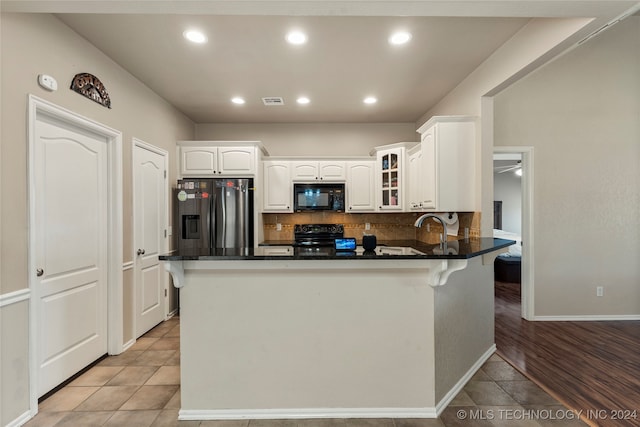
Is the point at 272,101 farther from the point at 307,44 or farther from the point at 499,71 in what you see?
the point at 499,71

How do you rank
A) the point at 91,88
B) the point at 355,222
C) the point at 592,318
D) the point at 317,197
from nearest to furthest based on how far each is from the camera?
the point at 91,88 < the point at 592,318 < the point at 317,197 < the point at 355,222

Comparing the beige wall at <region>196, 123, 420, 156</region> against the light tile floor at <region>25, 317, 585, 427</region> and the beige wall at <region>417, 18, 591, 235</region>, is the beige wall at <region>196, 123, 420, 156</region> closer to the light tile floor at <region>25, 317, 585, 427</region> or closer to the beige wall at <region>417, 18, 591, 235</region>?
the beige wall at <region>417, 18, 591, 235</region>

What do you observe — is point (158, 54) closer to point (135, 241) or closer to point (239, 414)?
point (135, 241)

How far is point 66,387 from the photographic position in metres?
2.33

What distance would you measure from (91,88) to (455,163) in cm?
320

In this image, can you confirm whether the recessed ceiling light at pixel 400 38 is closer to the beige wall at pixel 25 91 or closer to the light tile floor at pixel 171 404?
the beige wall at pixel 25 91

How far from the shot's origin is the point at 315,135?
4.76 meters

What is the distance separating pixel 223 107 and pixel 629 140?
496cm

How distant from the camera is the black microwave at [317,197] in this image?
14.4 feet

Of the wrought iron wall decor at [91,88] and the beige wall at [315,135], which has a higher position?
the beige wall at [315,135]

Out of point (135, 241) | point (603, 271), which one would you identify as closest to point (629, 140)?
point (603, 271)

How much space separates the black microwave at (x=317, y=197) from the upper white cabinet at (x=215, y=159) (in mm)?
718

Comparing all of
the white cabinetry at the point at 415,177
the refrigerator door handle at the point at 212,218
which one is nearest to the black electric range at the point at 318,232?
the white cabinetry at the point at 415,177

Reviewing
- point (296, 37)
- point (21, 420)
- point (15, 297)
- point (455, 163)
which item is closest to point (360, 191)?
point (455, 163)
